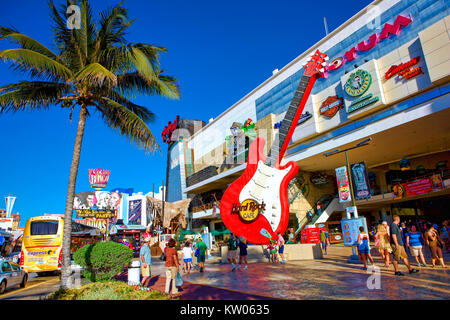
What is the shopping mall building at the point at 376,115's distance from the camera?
17.0m

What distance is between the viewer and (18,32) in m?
8.64

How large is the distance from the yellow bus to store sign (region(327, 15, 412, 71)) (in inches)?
745

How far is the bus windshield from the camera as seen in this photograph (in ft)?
46.1

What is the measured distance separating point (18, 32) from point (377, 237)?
1378 cm

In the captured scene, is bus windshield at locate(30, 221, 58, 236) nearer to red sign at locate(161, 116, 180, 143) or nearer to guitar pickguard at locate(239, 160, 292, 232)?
guitar pickguard at locate(239, 160, 292, 232)

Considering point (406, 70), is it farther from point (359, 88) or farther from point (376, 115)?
point (376, 115)

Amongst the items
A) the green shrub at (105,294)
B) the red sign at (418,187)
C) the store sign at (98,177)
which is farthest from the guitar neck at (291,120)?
the store sign at (98,177)

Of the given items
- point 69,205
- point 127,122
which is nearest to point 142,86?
point 127,122

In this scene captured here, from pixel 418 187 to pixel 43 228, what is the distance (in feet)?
81.1

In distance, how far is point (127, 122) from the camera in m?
10.4

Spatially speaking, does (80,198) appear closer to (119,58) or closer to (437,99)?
(119,58)

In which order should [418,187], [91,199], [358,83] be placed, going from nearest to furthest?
1. [358,83]
2. [418,187]
3. [91,199]

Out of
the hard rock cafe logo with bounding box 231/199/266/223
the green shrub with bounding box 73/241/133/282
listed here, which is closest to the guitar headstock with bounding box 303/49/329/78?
the hard rock cafe logo with bounding box 231/199/266/223

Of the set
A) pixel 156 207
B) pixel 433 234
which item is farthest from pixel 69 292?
pixel 156 207
